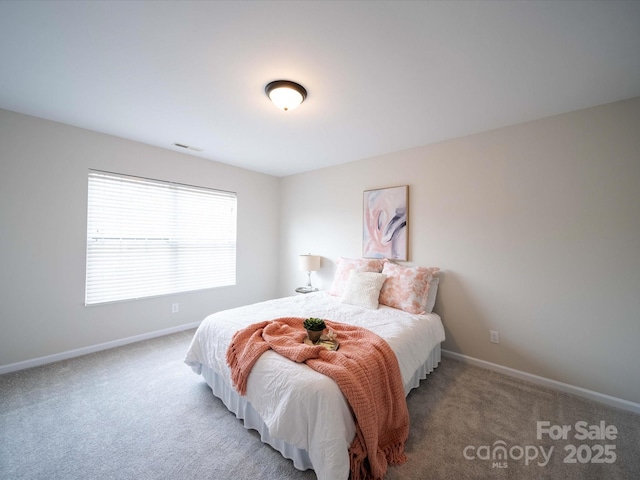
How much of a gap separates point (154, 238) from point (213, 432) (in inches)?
99.3

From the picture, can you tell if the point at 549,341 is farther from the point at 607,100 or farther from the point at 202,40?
the point at 202,40

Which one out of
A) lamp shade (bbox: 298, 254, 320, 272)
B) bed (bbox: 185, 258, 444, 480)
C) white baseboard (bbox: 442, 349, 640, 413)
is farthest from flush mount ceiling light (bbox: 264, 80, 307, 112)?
white baseboard (bbox: 442, 349, 640, 413)

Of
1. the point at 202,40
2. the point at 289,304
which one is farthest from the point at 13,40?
the point at 289,304

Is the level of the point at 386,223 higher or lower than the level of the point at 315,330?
higher

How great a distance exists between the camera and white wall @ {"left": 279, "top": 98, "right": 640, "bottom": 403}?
80.2 inches

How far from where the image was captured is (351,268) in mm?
3254

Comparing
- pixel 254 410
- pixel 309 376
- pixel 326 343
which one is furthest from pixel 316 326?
pixel 254 410

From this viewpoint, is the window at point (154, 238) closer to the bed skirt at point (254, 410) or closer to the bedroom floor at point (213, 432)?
the bedroom floor at point (213, 432)

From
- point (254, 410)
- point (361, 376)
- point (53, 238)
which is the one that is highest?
point (53, 238)

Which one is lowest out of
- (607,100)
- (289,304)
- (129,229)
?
(289,304)

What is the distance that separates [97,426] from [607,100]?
182 inches

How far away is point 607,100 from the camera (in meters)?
2.05

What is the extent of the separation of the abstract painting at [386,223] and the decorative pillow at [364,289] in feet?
1.65

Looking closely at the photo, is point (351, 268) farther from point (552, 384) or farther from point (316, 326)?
point (552, 384)
